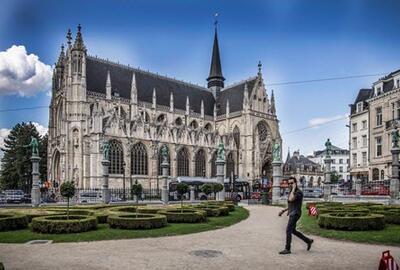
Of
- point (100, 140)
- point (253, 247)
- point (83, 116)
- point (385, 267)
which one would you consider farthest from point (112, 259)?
point (83, 116)

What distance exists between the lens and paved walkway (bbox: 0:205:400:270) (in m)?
8.73

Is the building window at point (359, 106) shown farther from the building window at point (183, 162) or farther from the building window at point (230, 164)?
the building window at point (183, 162)

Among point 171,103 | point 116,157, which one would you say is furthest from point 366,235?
point 171,103

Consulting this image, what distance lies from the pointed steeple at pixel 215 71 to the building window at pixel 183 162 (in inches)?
1034

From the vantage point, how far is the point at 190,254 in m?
10.1

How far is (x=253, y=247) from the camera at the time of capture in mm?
11305

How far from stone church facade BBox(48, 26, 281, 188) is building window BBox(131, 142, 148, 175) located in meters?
0.14

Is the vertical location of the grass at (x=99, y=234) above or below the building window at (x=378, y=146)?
below

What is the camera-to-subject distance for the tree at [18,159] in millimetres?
61847

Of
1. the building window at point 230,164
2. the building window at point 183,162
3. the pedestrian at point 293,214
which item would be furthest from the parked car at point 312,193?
the pedestrian at point 293,214

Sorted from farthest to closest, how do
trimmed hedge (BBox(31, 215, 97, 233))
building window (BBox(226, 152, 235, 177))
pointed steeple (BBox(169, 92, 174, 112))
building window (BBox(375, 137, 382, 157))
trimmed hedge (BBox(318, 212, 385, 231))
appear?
building window (BBox(226, 152, 235, 177)), pointed steeple (BBox(169, 92, 174, 112)), building window (BBox(375, 137, 382, 157)), trimmed hedge (BBox(318, 212, 385, 231)), trimmed hedge (BBox(31, 215, 97, 233))

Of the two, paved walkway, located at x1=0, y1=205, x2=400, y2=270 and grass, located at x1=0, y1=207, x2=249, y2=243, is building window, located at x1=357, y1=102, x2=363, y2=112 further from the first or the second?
paved walkway, located at x1=0, y1=205, x2=400, y2=270

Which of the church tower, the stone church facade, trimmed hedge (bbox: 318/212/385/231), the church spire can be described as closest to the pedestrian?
trimmed hedge (bbox: 318/212/385/231)

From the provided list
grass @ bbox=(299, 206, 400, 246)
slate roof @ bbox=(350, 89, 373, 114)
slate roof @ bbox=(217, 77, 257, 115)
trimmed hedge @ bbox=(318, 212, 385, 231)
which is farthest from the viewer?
slate roof @ bbox=(217, 77, 257, 115)
